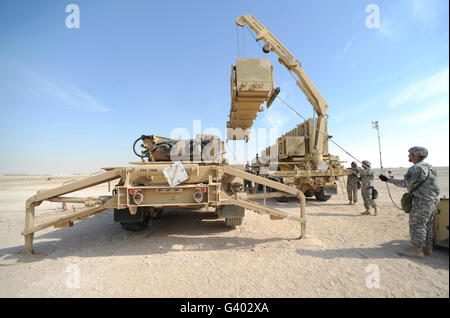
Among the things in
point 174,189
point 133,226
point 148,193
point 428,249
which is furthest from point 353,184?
point 133,226

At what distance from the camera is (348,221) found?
17.3 ft

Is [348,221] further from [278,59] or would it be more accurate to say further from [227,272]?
[278,59]

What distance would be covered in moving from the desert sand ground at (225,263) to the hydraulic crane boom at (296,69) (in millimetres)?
4412

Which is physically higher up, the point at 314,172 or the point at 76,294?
the point at 314,172

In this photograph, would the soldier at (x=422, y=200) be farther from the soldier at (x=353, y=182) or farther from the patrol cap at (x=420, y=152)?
the soldier at (x=353, y=182)

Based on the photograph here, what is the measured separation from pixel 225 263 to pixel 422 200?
10.4 ft

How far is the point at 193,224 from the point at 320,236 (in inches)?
118

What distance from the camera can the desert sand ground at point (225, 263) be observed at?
2.27 meters

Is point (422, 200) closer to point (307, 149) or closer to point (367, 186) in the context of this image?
point (367, 186)

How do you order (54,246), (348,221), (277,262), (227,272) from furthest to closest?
(348,221), (54,246), (277,262), (227,272)

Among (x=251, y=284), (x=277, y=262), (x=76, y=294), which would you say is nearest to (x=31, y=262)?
(x=76, y=294)

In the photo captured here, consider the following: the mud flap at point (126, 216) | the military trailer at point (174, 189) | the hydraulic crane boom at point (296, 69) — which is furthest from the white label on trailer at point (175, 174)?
the hydraulic crane boom at point (296, 69)

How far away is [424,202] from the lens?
2.86 meters

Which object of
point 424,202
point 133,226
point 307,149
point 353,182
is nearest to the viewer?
point 424,202
